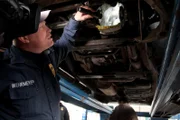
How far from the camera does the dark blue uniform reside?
3.25 ft

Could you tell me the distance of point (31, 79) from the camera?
3.51 feet

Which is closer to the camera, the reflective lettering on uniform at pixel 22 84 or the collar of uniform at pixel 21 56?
the reflective lettering on uniform at pixel 22 84

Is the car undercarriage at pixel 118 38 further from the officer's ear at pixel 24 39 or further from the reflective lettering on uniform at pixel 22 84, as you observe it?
the reflective lettering on uniform at pixel 22 84

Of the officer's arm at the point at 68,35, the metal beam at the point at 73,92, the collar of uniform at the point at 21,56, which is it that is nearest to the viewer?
the collar of uniform at the point at 21,56

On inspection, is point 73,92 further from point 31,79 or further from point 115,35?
point 31,79

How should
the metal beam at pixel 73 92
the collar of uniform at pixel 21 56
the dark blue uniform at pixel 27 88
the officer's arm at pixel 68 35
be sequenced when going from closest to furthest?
the dark blue uniform at pixel 27 88, the collar of uniform at pixel 21 56, the officer's arm at pixel 68 35, the metal beam at pixel 73 92

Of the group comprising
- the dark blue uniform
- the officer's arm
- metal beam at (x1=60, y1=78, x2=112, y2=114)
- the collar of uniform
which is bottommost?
the dark blue uniform

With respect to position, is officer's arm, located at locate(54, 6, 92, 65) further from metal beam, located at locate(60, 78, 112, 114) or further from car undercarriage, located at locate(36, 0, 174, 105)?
metal beam, located at locate(60, 78, 112, 114)

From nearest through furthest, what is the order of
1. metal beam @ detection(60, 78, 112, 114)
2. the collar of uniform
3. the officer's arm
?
the collar of uniform → the officer's arm → metal beam @ detection(60, 78, 112, 114)

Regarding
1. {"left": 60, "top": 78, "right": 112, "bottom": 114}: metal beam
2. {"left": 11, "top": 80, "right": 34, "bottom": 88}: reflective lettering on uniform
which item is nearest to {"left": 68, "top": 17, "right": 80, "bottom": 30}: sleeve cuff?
{"left": 11, "top": 80, "right": 34, "bottom": 88}: reflective lettering on uniform

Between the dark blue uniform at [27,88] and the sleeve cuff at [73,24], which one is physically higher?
the sleeve cuff at [73,24]

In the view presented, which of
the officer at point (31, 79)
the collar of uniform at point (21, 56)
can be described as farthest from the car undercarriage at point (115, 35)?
the collar of uniform at point (21, 56)

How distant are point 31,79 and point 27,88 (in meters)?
0.06

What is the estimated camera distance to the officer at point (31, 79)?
0.99 m
